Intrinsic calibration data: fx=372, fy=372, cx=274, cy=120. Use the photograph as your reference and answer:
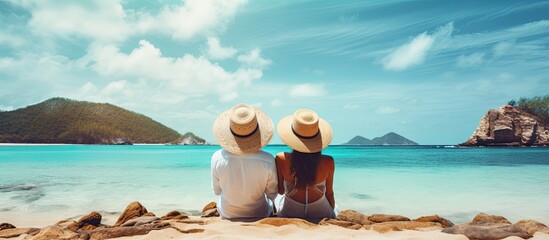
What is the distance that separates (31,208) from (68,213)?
3.32 ft

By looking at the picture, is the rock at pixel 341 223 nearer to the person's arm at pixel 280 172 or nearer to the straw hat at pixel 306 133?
the person's arm at pixel 280 172

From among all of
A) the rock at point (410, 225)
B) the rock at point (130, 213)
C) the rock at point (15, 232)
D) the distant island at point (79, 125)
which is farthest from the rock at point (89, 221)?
the distant island at point (79, 125)

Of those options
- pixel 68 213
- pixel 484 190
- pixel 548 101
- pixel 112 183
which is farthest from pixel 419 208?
pixel 548 101

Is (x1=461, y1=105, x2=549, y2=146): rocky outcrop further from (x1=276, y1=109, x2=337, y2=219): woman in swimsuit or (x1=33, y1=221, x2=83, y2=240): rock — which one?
(x1=33, y1=221, x2=83, y2=240): rock

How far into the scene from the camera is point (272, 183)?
468 cm

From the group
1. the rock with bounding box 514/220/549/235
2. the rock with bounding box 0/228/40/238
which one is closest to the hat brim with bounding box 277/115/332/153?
the rock with bounding box 514/220/549/235

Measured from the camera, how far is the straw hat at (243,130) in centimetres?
433

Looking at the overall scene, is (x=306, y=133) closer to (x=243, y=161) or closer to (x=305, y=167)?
(x=305, y=167)

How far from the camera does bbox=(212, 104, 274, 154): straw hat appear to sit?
171 inches

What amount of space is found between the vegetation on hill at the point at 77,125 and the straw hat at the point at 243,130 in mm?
113058

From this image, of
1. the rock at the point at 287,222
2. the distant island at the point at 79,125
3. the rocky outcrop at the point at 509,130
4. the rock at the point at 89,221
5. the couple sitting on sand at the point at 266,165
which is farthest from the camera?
the distant island at the point at 79,125

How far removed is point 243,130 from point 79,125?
11911cm

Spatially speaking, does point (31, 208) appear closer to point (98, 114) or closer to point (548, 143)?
point (548, 143)

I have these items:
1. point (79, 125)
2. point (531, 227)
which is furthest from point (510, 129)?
point (79, 125)
